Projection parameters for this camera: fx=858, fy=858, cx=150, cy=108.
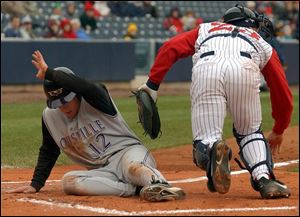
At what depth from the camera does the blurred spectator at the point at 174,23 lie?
23.9 metres

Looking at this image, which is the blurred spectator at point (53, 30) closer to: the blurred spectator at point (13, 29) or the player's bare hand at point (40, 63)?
the blurred spectator at point (13, 29)

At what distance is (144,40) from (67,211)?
1731 cm

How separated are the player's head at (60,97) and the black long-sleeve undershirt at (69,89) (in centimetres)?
5

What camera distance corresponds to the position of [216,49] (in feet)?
19.1

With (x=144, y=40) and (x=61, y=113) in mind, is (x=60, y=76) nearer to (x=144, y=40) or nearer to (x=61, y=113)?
(x=61, y=113)

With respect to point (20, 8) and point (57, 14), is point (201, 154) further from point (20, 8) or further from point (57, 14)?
point (20, 8)

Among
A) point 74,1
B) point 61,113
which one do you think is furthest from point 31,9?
point 61,113

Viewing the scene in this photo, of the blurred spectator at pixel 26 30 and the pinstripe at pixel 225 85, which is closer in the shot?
the pinstripe at pixel 225 85

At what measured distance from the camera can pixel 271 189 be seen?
581 cm

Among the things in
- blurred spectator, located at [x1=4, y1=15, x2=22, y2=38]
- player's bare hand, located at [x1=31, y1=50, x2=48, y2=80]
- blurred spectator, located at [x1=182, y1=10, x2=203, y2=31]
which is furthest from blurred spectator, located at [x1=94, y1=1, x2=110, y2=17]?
player's bare hand, located at [x1=31, y1=50, x2=48, y2=80]

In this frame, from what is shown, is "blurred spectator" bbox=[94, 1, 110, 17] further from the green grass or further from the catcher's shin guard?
the catcher's shin guard

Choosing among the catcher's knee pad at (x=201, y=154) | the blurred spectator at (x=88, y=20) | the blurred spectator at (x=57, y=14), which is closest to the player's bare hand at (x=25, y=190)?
the catcher's knee pad at (x=201, y=154)

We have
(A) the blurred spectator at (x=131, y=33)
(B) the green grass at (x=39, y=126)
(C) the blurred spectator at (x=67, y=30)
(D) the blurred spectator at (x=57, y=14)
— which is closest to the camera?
(B) the green grass at (x=39, y=126)

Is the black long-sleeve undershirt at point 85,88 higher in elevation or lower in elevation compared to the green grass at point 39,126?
higher
